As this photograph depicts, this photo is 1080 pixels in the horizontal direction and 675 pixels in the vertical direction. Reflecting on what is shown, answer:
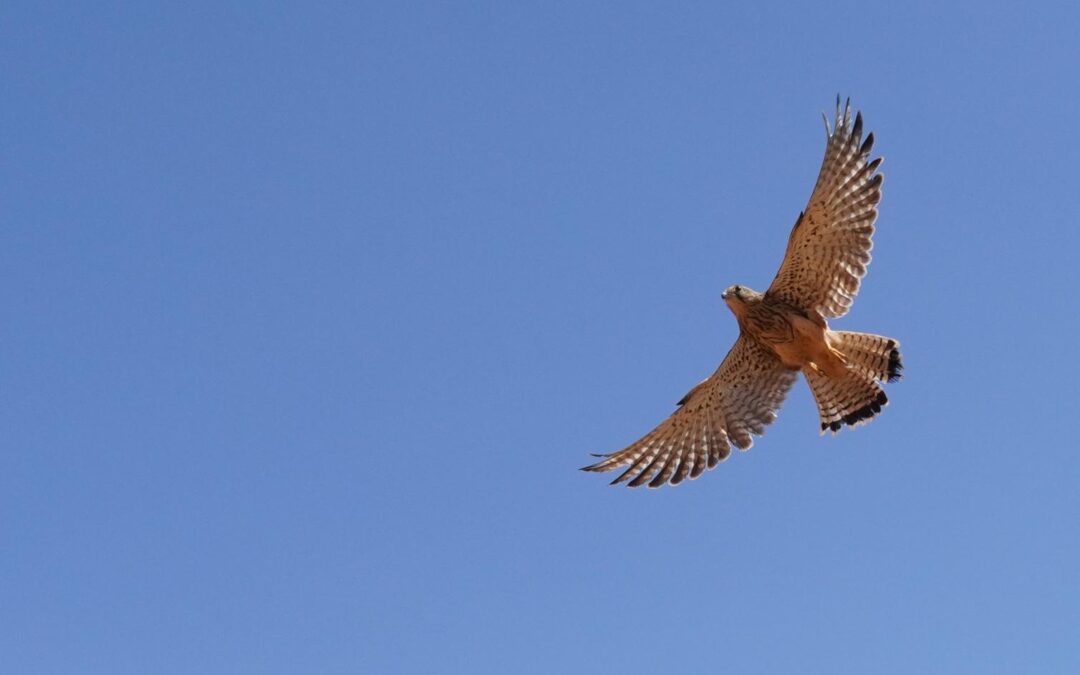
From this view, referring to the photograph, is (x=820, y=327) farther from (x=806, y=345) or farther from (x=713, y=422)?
(x=713, y=422)

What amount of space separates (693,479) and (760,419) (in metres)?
1.00

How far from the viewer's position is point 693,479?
55.2 ft

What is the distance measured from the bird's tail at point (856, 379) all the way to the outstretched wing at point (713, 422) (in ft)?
2.32

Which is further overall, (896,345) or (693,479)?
(693,479)

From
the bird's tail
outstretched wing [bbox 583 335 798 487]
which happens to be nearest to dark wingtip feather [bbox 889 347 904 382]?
the bird's tail

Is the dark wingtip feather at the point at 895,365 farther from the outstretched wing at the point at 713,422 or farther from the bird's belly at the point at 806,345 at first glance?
the outstretched wing at the point at 713,422

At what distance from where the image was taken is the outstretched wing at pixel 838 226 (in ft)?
50.7

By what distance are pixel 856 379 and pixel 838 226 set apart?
1599mm

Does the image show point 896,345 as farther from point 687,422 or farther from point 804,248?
point 687,422

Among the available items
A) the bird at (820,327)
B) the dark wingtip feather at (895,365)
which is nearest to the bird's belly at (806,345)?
the bird at (820,327)

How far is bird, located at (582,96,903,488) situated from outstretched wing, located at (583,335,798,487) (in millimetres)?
11

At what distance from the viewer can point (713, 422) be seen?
672 inches

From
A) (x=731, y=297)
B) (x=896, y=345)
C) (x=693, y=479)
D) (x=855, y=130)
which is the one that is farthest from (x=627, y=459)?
(x=855, y=130)

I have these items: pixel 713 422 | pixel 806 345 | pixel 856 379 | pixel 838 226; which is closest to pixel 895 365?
pixel 856 379
